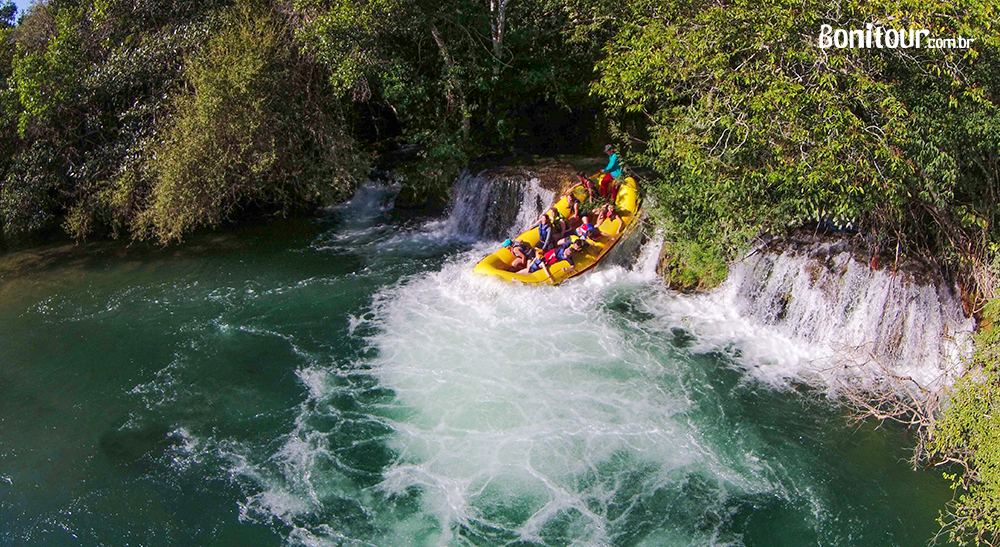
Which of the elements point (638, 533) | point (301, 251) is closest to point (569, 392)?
point (638, 533)

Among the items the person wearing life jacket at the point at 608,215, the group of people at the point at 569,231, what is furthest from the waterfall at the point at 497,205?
the person wearing life jacket at the point at 608,215

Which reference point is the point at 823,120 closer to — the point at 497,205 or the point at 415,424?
the point at 415,424

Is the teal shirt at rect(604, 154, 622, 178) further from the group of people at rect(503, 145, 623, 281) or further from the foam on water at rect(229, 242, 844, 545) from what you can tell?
the foam on water at rect(229, 242, 844, 545)

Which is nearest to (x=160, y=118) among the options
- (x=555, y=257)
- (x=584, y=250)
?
(x=555, y=257)

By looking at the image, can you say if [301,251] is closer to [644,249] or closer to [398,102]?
[398,102]

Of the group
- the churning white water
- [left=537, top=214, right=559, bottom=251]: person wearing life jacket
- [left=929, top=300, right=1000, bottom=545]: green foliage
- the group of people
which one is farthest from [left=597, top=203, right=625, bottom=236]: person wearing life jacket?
[left=929, top=300, right=1000, bottom=545]: green foliage
